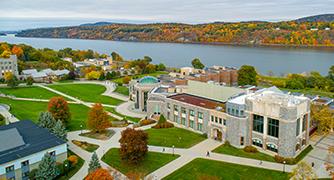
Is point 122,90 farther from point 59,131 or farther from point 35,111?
point 59,131

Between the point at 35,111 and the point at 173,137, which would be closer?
the point at 173,137

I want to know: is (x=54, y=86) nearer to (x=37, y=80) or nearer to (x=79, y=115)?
(x=37, y=80)

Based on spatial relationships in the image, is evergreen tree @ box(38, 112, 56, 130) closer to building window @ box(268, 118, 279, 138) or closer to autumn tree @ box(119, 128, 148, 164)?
autumn tree @ box(119, 128, 148, 164)

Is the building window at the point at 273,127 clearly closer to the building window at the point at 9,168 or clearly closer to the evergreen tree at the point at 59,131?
the evergreen tree at the point at 59,131

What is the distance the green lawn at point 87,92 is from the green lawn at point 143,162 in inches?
984

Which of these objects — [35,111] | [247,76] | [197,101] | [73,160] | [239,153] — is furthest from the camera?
[247,76]

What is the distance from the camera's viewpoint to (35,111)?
4859 cm

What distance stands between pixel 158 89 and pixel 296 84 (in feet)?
119

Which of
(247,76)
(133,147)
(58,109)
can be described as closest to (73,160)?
(133,147)

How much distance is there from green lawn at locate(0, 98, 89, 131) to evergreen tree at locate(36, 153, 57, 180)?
1372 centimetres

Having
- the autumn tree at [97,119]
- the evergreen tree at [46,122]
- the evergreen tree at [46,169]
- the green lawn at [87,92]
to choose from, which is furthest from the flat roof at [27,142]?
the green lawn at [87,92]

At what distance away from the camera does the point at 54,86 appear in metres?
70.3

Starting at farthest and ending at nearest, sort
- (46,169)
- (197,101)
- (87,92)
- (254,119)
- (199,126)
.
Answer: (87,92), (197,101), (199,126), (254,119), (46,169)

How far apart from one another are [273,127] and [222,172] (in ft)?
26.8
